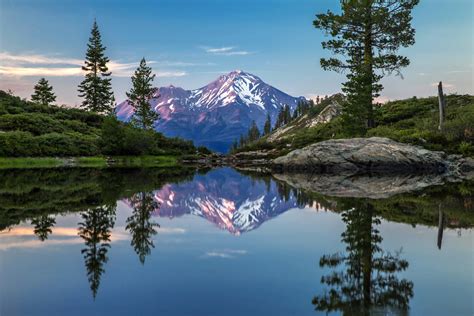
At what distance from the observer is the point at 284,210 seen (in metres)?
14.8

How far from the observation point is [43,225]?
11.4m

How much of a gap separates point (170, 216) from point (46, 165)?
119 ft

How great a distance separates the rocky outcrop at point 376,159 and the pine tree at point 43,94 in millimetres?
73956

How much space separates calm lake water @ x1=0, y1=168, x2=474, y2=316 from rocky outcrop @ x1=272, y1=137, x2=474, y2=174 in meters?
19.4

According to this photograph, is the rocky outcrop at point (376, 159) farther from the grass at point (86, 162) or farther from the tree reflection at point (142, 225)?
the tree reflection at point (142, 225)

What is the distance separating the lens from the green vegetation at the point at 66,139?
4668 centimetres

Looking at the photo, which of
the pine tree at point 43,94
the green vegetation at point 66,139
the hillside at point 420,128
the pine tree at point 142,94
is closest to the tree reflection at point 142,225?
the hillside at point 420,128

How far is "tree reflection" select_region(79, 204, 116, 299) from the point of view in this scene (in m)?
7.05

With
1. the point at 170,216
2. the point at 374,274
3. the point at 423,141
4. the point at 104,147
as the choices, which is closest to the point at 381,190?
the point at 170,216

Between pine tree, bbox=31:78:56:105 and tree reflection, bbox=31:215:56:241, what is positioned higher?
pine tree, bbox=31:78:56:105

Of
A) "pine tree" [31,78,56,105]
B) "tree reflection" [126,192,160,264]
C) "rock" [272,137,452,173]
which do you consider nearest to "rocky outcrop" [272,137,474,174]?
"rock" [272,137,452,173]

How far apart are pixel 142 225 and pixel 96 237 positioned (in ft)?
5.81

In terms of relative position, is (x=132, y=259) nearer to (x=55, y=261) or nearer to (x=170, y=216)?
(x=55, y=261)

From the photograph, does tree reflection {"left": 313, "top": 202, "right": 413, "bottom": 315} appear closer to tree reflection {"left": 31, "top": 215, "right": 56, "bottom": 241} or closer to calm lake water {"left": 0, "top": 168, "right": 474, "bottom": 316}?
calm lake water {"left": 0, "top": 168, "right": 474, "bottom": 316}
